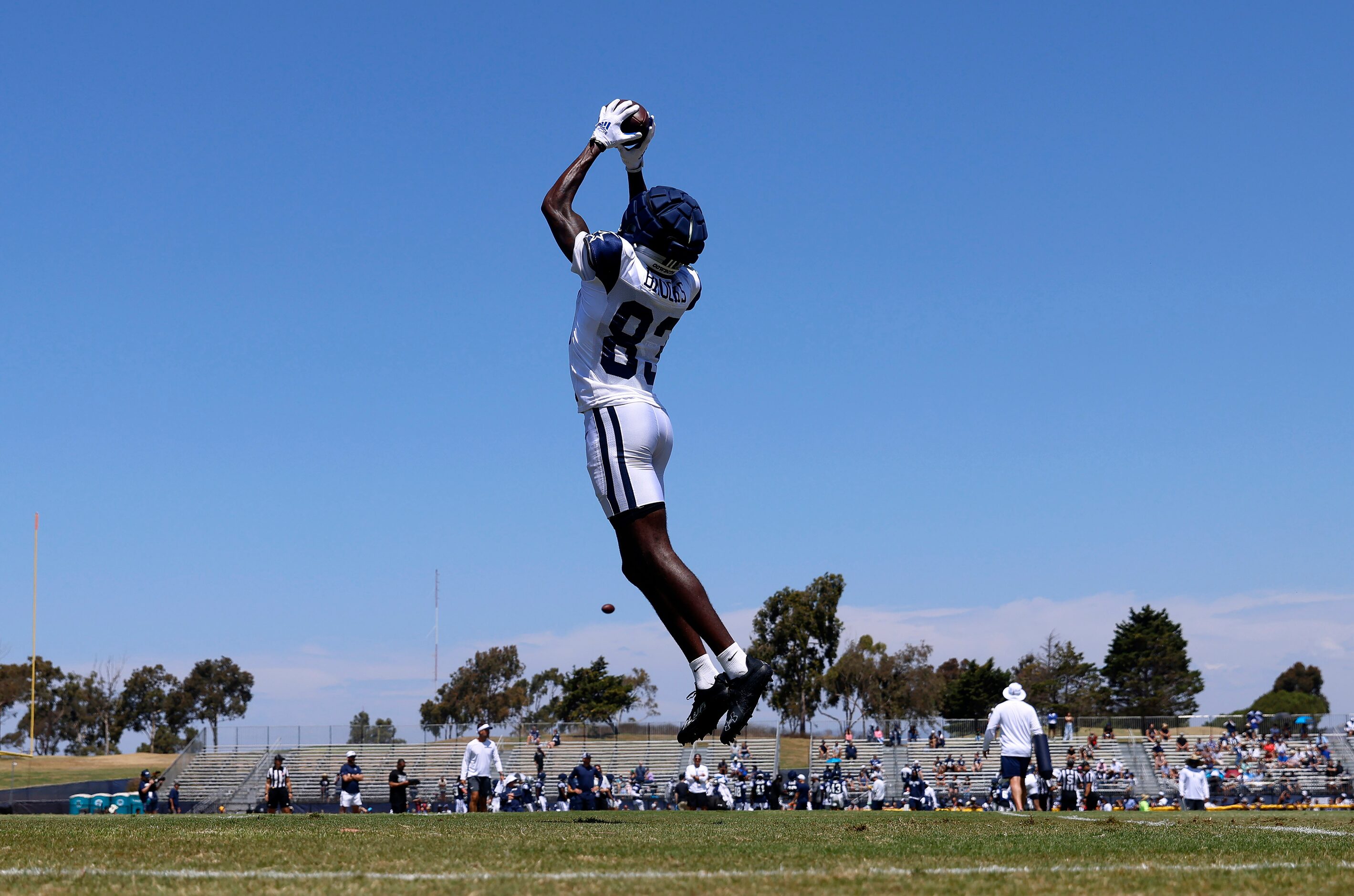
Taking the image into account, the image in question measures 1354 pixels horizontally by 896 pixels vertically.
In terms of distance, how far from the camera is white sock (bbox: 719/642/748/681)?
20.3 ft

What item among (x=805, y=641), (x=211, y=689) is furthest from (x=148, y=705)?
(x=805, y=641)

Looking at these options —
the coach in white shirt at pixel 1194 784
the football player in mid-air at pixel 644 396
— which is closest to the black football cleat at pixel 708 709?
the football player in mid-air at pixel 644 396

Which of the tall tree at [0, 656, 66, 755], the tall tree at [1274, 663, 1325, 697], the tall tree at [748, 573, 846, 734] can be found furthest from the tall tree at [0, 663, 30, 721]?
the tall tree at [1274, 663, 1325, 697]

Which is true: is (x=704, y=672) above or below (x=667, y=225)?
below

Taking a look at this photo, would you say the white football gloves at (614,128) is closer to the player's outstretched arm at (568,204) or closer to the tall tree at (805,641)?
the player's outstretched arm at (568,204)

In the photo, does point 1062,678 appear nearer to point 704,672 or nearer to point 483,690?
point 483,690

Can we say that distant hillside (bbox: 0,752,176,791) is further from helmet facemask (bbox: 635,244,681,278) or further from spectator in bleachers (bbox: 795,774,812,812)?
helmet facemask (bbox: 635,244,681,278)

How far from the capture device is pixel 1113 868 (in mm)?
3779

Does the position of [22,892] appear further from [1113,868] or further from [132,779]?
[132,779]

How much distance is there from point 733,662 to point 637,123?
3.16 m

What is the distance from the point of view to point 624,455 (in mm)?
6273

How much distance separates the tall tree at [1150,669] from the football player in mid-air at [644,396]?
95.4 m

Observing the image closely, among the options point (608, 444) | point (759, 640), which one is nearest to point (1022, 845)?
point (608, 444)

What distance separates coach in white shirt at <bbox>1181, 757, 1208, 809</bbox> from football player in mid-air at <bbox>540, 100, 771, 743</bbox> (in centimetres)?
1926
